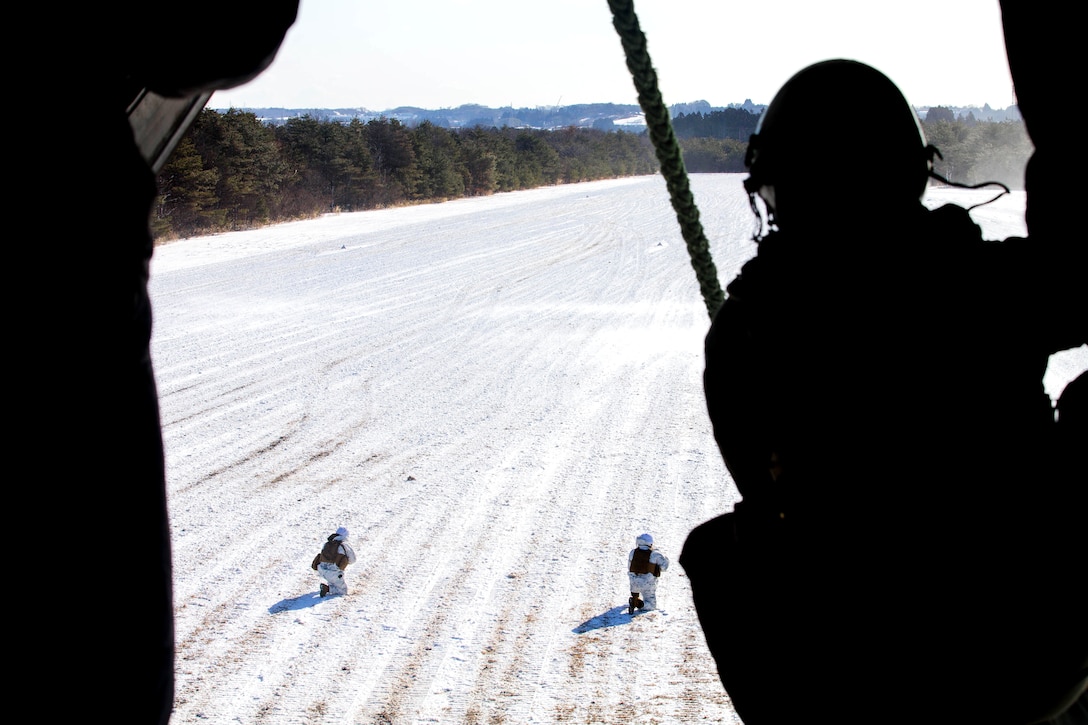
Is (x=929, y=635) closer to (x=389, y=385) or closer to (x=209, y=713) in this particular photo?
(x=209, y=713)

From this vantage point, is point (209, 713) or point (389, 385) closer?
point (209, 713)

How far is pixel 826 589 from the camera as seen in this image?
128cm

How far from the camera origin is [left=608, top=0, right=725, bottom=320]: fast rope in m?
1.72

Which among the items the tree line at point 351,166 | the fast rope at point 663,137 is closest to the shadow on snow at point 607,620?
the fast rope at point 663,137

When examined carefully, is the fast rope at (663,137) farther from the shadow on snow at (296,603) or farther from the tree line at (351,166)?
the tree line at (351,166)

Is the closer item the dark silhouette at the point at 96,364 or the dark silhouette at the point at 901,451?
the dark silhouette at the point at 96,364

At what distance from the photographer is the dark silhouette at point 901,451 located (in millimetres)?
1220

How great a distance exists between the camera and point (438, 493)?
22.9ft

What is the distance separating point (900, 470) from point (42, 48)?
1141 millimetres

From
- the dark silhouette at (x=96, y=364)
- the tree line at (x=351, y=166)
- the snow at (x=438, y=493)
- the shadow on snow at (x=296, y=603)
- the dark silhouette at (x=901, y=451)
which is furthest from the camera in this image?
the tree line at (x=351, y=166)

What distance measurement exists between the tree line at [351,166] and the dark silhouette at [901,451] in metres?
16.5

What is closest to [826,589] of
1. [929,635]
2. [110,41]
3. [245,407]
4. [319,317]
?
[929,635]

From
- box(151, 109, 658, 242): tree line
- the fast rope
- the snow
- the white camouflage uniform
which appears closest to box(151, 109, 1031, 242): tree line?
Result: box(151, 109, 658, 242): tree line

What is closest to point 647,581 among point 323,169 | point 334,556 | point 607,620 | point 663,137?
point 607,620
